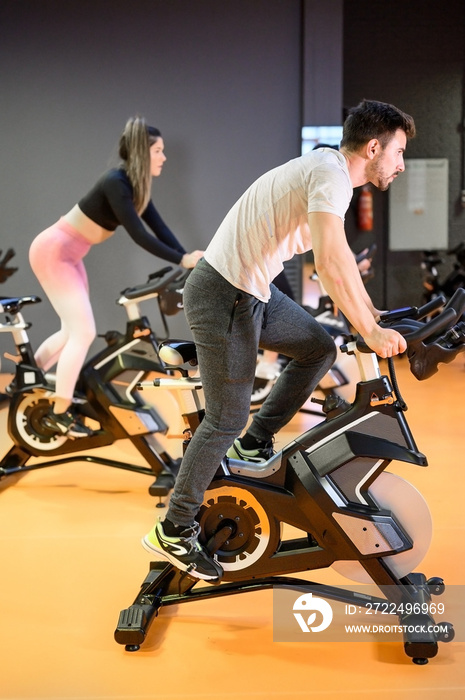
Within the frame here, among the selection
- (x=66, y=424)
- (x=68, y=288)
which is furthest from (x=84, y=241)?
(x=66, y=424)

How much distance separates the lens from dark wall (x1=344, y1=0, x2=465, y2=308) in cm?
837

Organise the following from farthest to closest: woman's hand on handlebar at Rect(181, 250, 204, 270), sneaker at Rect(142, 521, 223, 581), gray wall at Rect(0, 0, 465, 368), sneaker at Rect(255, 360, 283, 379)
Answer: gray wall at Rect(0, 0, 465, 368) → sneaker at Rect(255, 360, 283, 379) → woman's hand on handlebar at Rect(181, 250, 204, 270) → sneaker at Rect(142, 521, 223, 581)

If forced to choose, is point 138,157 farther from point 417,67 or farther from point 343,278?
point 417,67

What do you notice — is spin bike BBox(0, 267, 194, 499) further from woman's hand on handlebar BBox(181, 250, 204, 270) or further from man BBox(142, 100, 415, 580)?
man BBox(142, 100, 415, 580)

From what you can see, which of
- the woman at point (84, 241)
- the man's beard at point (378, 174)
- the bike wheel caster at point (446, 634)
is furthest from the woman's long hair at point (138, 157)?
the bike wheel caster at point (446, 634)

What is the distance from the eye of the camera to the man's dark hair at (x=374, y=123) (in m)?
2.11

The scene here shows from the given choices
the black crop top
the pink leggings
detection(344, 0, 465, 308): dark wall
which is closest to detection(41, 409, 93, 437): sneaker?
the pink leggings

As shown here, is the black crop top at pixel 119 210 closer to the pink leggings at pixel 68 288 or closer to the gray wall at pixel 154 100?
the pink leggings at pixel 68 288

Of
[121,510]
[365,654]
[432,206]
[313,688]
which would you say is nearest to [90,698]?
[313,688]

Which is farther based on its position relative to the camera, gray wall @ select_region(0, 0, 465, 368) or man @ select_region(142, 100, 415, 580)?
gray wall @ select_region(0, 0, 465, 368)

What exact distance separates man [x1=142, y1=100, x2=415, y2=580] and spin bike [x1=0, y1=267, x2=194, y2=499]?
1409mm

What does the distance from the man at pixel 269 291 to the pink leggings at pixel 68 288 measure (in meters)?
1.56

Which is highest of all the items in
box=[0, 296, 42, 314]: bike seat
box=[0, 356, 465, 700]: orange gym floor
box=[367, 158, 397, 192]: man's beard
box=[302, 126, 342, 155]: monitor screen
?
box=[302, 126, 342, 155]: monitor screen

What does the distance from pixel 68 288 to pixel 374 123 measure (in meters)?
2.13
